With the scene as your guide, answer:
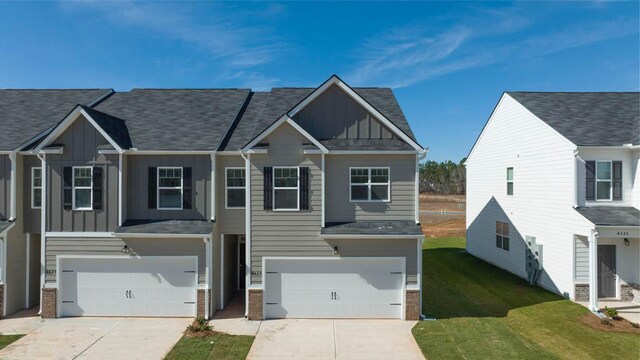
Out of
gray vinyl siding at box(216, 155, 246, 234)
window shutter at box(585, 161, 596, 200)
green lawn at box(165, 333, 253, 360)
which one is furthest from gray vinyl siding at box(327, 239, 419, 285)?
window shutter at box(585, 161, 596, 200)

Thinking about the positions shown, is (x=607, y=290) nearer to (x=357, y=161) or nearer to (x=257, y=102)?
(x=357, y=161)

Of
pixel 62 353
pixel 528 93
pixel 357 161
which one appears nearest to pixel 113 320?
pixel 62 353

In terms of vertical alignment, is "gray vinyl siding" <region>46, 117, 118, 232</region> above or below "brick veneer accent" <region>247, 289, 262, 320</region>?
above

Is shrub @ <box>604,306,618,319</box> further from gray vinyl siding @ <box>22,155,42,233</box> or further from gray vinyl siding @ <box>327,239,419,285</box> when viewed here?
gray vinyl siding @ <box>22,155,42,233</box>

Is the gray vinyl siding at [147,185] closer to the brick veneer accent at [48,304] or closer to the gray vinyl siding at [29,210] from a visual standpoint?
the gray vinyl siding at [29,210]

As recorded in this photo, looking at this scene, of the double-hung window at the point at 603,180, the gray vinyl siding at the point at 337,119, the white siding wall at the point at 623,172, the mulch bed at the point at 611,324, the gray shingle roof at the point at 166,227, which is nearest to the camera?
the mulch bed at the point at 611,324

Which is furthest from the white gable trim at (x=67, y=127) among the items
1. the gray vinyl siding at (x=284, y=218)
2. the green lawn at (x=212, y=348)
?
the green lawn at (x=212, y=348)

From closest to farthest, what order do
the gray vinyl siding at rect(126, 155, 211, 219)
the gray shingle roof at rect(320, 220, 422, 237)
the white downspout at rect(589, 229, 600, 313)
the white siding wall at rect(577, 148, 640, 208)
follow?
the gray shingle roof at rect(320, 220, 422, 237) → the white downspout at rect(589, 229, 600, 313) → the gray vinyl siding at rect(126, 155, 211, 219) → the white siding wall at rect(577, 148, 640, 208)
